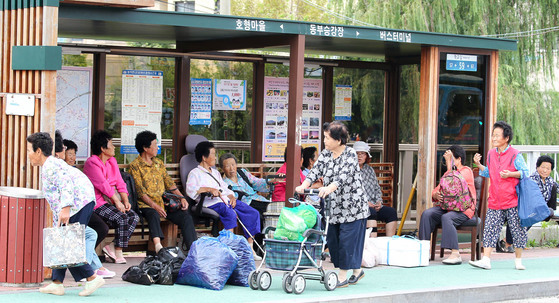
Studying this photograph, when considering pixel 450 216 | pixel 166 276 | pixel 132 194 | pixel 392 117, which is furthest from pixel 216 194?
pixel 392 117

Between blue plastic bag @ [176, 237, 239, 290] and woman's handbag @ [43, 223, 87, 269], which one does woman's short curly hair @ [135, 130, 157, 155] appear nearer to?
blue plastic bag @ [176, 237, 239, 290]

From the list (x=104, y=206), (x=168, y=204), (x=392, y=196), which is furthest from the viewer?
(x=392, y=196)

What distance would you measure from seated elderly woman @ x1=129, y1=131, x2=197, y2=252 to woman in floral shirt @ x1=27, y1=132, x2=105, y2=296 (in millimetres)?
2346

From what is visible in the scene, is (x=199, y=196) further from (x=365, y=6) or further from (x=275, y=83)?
(x=365, y=6)

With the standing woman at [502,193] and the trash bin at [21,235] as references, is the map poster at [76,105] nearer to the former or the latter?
the trash bin at [21,235]

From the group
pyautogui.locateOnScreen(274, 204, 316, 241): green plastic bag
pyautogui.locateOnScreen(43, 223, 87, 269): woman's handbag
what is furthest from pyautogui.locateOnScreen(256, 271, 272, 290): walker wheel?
pyautogui.locateOnScreen(43, 223, 87, 269): woman's handbag

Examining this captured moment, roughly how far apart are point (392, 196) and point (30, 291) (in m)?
6.67

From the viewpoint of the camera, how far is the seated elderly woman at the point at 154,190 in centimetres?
1041

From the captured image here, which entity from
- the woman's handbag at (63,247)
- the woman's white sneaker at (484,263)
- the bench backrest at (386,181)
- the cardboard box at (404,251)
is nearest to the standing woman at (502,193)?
the woman's white sneaker at (484,263)

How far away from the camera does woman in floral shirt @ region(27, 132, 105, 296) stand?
776 cm

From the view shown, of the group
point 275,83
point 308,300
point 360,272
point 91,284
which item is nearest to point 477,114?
point 275,83

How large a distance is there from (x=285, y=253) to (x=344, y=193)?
0.85 m

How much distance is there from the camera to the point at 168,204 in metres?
10.6

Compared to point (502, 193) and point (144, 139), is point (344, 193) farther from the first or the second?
point (144, 139)
